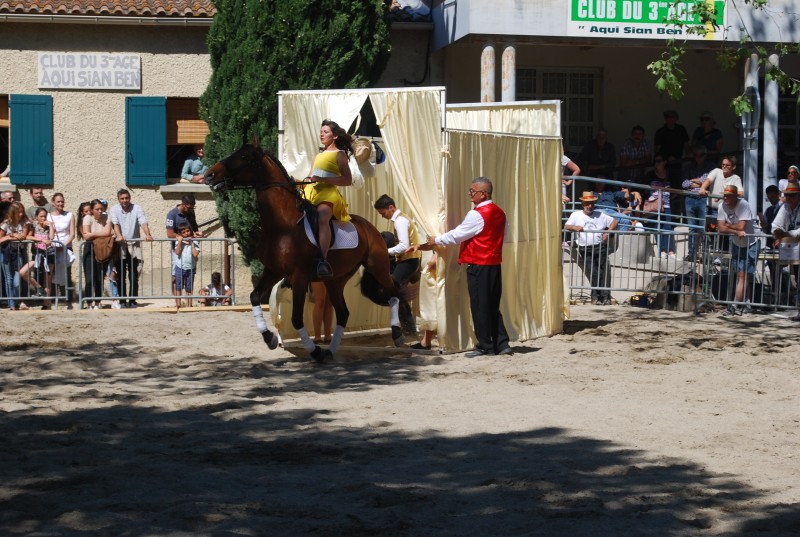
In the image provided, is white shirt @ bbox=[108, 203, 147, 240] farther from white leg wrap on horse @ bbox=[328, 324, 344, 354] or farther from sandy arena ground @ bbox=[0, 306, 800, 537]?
white leg wrap on horse @ bbox=[328, 324, 344, 354]

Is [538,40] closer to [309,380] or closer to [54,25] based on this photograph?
[54,25]

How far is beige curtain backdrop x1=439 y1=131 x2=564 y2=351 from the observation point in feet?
43.2

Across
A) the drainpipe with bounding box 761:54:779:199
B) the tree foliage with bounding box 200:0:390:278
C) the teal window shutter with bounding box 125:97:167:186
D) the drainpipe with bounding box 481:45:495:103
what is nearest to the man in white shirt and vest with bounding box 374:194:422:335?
the tree foliage with bounding box 200:0:390:278

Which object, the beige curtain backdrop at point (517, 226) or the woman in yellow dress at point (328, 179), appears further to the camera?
the beige curtain backdrop at point (517, 226)

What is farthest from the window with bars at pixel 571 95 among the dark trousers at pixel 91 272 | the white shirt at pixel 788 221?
the dark trousers at pixel 91 272

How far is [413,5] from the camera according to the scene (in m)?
22.0

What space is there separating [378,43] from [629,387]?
9724 millimetres

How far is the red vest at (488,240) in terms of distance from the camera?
12.9 m

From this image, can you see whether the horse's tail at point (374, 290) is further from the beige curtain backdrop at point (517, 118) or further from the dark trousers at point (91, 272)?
the dark trousers at point (91, 272)

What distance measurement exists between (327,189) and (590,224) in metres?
7.08

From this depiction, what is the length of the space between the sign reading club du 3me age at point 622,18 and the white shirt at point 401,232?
8.58 metres

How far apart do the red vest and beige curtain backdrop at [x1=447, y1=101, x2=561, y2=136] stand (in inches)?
102

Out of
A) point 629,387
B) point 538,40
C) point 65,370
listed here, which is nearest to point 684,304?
point 538,40

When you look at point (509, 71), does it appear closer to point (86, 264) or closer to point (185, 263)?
point (185, 263)
